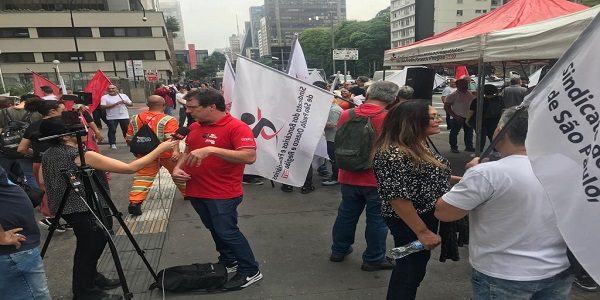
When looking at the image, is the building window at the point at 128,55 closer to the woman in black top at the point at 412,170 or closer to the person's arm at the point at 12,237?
the person's arm at the point at 12,237

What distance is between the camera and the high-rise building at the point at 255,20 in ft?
492

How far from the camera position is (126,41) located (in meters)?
51.9

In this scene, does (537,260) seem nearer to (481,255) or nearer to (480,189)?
(481,255)

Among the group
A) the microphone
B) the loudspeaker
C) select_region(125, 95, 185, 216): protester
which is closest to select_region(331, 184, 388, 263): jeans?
the microphone

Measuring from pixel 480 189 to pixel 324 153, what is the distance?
15.1ft

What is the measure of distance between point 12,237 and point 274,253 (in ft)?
8.13

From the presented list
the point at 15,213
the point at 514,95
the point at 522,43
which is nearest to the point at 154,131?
the point at 15,213

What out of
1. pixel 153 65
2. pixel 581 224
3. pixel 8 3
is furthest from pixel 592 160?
pixel 8 3

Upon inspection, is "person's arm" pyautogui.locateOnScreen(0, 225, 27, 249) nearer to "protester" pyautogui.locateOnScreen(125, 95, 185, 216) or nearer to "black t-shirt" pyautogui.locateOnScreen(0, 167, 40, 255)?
"black t-shirt" pyautogui.locateOnScreen(0, 167, 40, 255)

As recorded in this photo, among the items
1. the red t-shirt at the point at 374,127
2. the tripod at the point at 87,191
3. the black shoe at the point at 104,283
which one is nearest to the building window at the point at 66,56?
the black shoe at the point at 104,283

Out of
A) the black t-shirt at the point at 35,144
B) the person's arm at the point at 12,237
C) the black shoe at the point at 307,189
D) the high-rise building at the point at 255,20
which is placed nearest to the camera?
the person's arm at the point at 12,237

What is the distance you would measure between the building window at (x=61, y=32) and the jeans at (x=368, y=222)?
56222mm

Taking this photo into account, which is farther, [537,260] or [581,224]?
[537,260]

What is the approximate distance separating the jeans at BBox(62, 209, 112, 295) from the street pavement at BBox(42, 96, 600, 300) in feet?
1.47
